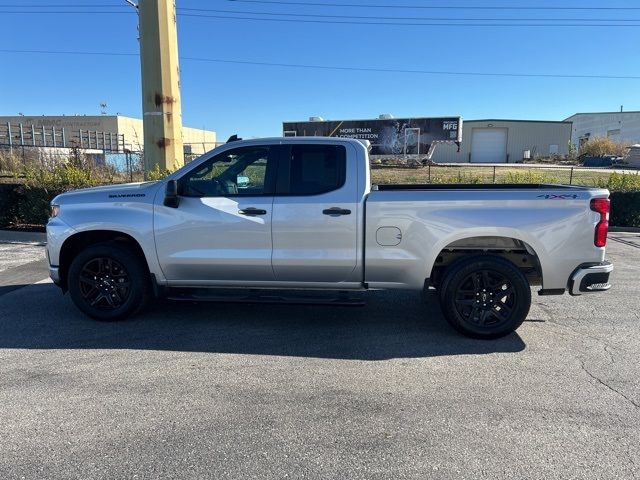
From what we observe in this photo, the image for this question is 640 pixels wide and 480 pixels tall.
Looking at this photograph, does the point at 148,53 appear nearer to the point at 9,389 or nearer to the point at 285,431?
the point at 9,389

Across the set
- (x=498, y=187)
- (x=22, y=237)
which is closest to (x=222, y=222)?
(x=498, y=187)

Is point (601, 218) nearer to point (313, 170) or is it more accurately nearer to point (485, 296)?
point (485, 296)

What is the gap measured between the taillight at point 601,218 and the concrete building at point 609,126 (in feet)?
289

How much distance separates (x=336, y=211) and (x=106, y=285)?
2657 mm

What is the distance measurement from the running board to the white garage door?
5734 cm

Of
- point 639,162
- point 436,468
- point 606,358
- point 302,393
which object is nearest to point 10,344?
point 302,393

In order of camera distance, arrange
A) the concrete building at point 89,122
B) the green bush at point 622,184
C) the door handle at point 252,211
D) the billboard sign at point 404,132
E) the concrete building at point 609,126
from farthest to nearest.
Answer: the concrete building at point 609,126, the concrete building at point 89,122, the billboard sign at point 404,132, the green bush at point 622,184, the door handle at point 252,211

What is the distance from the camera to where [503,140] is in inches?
2319

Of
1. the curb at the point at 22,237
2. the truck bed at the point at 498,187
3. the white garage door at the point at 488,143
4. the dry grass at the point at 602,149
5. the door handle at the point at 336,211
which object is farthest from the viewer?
the white garage door at the point at 488,143

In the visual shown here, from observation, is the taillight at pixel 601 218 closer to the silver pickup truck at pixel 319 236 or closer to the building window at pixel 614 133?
the silver pickup truck at pixel 319 236

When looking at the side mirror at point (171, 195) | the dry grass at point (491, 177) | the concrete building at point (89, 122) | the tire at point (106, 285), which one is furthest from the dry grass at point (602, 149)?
the tire at point (106, 285)

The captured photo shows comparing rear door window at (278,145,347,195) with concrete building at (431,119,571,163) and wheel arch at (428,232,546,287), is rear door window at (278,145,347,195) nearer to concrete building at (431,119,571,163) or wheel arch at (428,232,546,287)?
wheel arch at (428,232,546,287)

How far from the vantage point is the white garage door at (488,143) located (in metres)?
58.8

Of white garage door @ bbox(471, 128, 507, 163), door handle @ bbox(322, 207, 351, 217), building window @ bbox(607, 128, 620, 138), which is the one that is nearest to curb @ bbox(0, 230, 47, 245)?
door handle @ bbox(322, 207, 351, 217)
